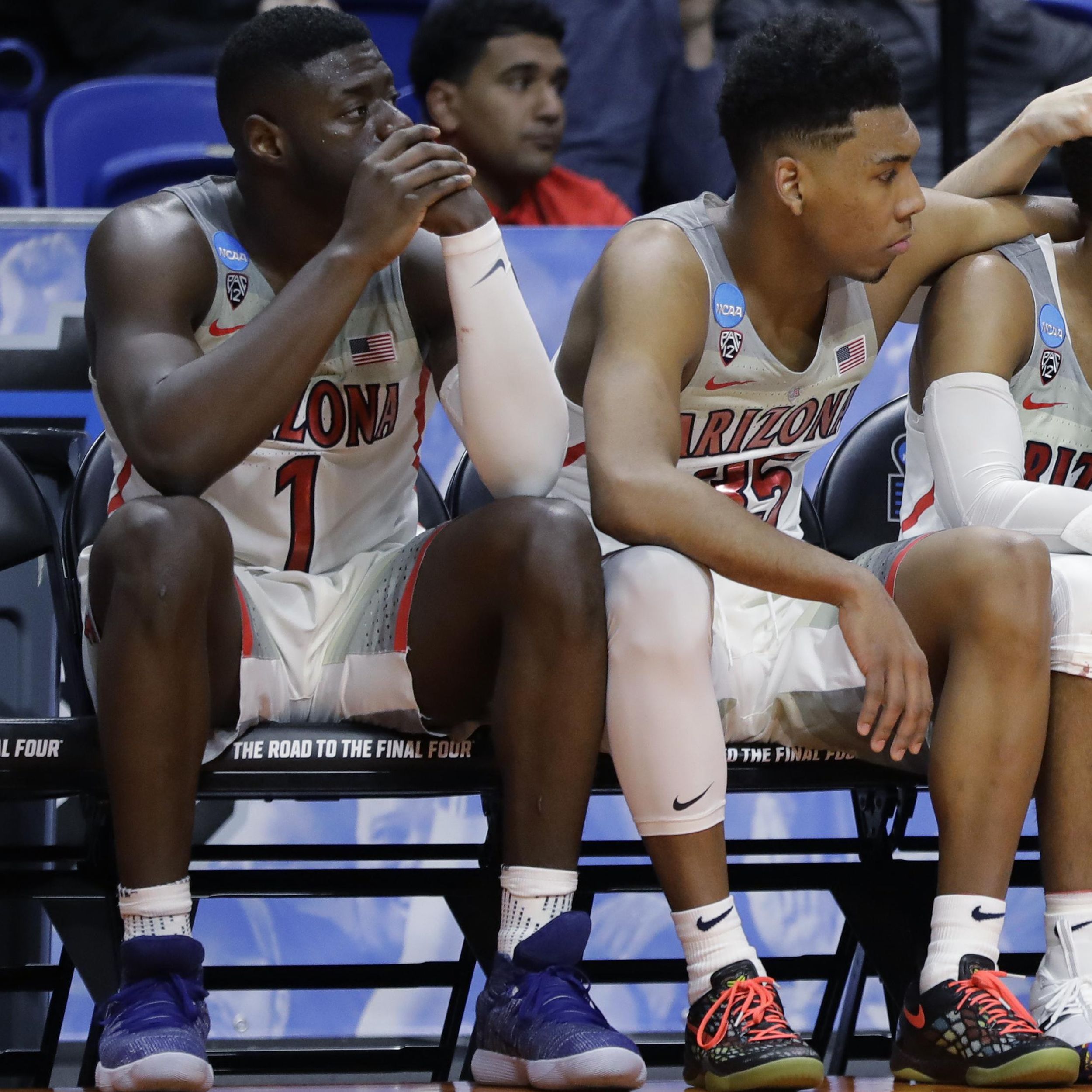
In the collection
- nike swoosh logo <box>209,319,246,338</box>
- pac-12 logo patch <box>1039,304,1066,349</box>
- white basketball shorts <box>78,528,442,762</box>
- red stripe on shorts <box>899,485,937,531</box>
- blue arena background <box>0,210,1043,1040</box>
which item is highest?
nike swoosh logo <box>209,319,246,338</box>

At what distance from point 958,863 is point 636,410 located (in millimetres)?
552

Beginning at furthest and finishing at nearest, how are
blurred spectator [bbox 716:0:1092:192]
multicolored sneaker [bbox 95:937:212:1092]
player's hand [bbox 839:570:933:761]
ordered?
1. blurred spectator [bbox 716:0:1092:192]
2. player's hand [bbox 839:570:933:761]
3. multicolored sneaker [bbox 95:937:212:1092]

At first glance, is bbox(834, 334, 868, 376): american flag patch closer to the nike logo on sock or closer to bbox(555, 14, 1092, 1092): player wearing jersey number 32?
bbox(555, 14, 1092, 1092): player wearing jersey number 32

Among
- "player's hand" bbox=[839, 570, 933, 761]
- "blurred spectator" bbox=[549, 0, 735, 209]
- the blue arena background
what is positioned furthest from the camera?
"blurred spectator" bbox=[549, 0, 735, 209]

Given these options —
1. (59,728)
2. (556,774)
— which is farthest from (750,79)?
(59,728)

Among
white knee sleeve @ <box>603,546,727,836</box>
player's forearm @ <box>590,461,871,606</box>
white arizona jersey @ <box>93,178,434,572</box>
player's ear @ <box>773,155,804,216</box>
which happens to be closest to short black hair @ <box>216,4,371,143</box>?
white arizona jersey @ <box>93,178,434,572</box>

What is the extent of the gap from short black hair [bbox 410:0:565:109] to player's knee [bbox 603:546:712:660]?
1.78 m

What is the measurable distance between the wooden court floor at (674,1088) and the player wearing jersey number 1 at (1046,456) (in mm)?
159

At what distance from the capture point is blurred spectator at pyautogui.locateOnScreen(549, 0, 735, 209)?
3.22 metres

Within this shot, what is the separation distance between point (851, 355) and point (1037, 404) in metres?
0.24

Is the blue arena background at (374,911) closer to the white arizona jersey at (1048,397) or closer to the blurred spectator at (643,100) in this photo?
the white arizona jersey at (1048,397)

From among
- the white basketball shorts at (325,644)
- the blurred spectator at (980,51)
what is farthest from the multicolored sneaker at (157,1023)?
the blurred spectator at (980,51)

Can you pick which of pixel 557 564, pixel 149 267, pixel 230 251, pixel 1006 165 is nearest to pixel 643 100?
pixel 1006 165

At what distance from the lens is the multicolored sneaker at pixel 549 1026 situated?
135 centimetres
